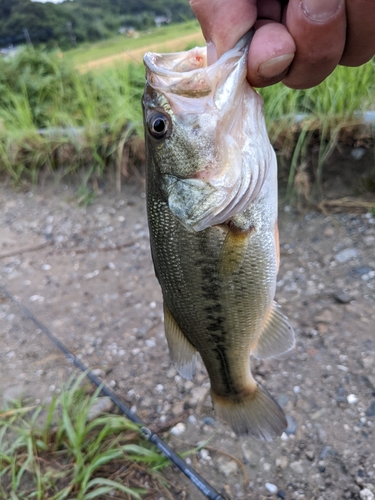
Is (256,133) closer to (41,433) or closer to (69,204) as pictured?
(41,433)

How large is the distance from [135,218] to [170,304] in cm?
230

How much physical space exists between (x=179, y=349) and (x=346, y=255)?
1.69 m

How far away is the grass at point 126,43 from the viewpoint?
4309 millimetres

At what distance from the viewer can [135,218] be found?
358 cm

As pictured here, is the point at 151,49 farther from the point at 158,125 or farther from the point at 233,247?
the point at 233,247

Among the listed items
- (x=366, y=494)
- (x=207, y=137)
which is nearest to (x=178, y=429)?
(x=366, y=494)

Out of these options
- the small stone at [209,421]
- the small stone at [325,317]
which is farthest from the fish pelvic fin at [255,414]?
the small stone at [325,317]

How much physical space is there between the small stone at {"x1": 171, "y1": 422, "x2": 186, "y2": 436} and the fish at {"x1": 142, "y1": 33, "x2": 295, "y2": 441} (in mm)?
780

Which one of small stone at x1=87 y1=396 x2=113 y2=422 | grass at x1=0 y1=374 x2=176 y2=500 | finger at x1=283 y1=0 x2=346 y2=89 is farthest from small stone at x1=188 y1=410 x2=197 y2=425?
finger at x1=283 y1=0 x2=346 y2=89

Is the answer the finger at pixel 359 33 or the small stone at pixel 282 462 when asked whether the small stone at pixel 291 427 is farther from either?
the finger at pixel 359 33

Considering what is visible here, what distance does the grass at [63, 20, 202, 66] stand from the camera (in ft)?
14.1

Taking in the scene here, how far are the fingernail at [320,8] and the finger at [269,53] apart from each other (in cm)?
7

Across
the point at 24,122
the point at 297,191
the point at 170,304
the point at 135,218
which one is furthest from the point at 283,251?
the point at 24,122

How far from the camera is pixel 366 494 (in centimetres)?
162
